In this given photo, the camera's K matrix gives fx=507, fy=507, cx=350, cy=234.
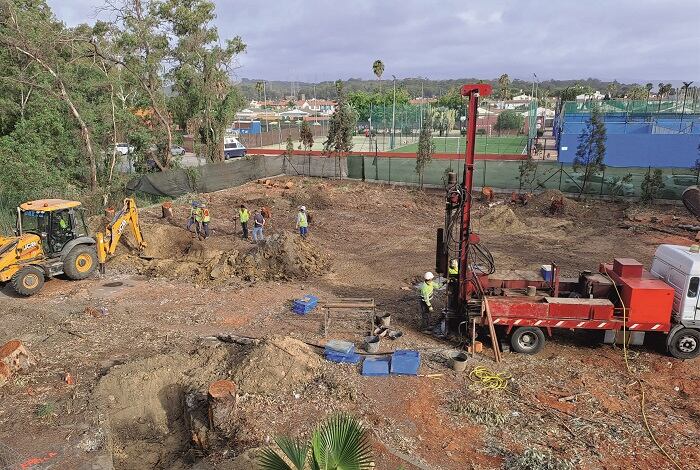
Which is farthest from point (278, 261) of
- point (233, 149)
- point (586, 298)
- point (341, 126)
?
point (233, 149)

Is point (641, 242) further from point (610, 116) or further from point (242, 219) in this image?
point (610, 116)

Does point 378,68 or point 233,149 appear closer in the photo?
point 233,149

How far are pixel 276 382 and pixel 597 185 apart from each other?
884 inches

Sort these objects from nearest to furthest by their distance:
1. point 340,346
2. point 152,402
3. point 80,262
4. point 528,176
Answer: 1. point 152,402
2. point 340,346
3. point 80,262
4. point 528,176

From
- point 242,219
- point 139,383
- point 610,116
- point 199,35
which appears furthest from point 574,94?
point 139,383

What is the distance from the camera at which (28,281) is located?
13.9m

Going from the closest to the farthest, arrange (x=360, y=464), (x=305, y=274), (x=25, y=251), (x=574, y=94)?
(x=360, y=464) < (x=25, y=251) < (x=305, y=274) < (x=574, y=94)

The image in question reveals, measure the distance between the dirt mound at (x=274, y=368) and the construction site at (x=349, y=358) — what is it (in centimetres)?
3

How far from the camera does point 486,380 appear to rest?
9.71 metres

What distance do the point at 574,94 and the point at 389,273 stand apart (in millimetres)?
Answer: 65155

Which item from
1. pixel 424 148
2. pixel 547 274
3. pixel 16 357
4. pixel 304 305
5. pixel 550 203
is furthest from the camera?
pixel 424 148

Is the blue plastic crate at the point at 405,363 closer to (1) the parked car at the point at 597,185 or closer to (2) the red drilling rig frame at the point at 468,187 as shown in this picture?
(2) the red drilling rig frame at the point at 468,187

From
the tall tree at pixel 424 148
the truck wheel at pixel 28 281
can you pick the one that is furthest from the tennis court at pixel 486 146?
→ the truck wheel at pixel 28 281

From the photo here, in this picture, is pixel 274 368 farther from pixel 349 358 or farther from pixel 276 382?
pixel 349 358
